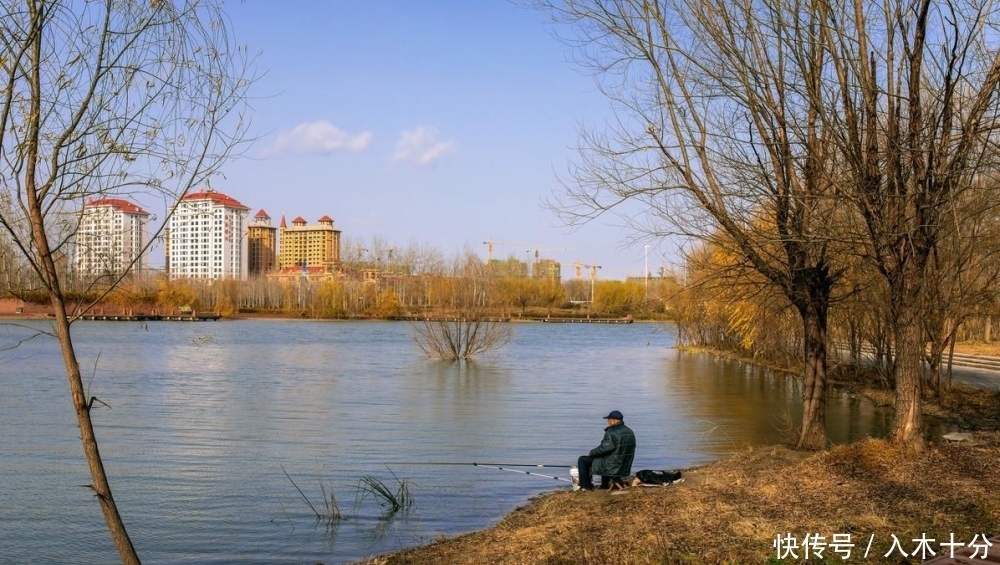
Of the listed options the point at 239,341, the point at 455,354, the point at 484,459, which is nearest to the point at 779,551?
the point at 484,459

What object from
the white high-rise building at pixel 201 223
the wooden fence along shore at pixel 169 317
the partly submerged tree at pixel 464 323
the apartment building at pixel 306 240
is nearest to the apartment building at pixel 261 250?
the apartment building at pixel 306 240

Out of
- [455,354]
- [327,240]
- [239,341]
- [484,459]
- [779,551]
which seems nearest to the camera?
[779,551]

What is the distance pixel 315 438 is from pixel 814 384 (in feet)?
34.4

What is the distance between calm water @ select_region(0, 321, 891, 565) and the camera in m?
10.7

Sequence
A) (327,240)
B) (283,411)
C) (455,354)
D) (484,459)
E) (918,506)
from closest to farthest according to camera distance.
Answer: (918,506) → (484,459) → (283,411) → (455,354) → (327,240)

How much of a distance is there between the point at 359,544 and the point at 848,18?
8.76 meters

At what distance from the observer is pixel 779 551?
20.2ft

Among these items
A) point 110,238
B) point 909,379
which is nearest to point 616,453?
point 909,379

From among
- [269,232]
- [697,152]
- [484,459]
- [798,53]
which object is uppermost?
[269,232]

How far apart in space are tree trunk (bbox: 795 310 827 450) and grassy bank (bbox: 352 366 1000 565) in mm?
1020

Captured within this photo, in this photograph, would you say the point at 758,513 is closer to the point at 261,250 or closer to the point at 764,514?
the point at 764,514

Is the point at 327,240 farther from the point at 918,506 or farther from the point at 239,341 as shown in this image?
the point at 918,506

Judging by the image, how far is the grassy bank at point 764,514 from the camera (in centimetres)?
654

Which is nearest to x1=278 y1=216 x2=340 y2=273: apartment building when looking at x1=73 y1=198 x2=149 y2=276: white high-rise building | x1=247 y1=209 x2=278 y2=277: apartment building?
x1=247 y1=209 x2=278 y2=277: apartment building
